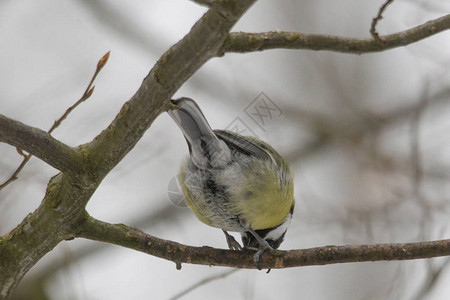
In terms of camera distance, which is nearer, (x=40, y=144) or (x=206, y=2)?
(x=206, y=2)

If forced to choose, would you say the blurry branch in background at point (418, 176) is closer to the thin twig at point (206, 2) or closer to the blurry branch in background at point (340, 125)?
the blurry branch in background at point (340, 125)

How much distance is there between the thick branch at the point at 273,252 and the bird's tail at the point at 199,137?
0.46 metres

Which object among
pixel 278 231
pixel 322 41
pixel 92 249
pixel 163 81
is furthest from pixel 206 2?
pixel 92 249

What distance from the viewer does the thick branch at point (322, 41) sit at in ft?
5.16

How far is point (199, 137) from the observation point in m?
2.22

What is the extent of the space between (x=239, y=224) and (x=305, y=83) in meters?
2.89

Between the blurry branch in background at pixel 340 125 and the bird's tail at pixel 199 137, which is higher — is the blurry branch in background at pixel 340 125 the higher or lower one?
the higher one

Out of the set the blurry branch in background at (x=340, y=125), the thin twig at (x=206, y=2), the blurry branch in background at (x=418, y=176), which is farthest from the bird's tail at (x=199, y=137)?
the blurry branch in background at (x=340, y=125)

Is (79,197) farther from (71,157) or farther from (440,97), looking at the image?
(440,97)

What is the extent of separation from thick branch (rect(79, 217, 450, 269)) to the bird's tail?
46cm

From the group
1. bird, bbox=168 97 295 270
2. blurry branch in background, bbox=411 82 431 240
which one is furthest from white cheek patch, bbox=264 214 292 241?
blurry branch in background, bbox=411 82 431 240

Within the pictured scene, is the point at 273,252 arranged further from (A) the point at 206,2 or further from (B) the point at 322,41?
(A) the point at 206,2

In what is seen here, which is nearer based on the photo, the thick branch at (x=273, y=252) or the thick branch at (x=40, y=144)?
the thick branch at (x=40, y=144)

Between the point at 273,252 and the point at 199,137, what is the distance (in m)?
0.58
